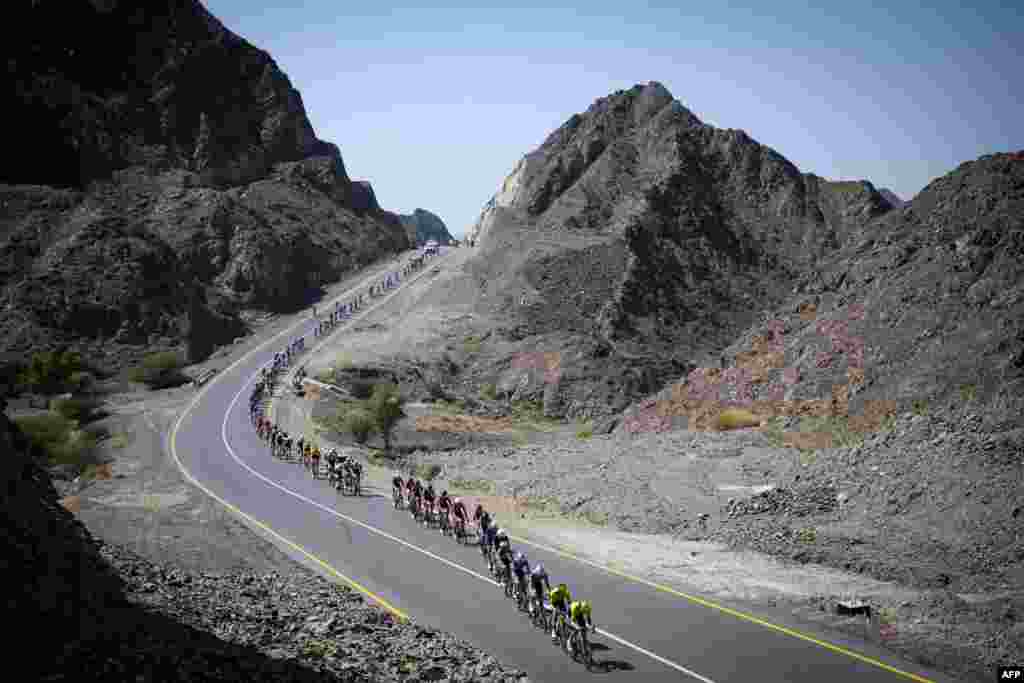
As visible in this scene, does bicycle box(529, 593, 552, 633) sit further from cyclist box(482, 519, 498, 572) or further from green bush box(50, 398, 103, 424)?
green bush box(50, 398, 103, 424)

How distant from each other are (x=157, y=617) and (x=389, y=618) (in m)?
4.90

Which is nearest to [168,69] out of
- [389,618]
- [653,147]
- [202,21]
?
[202,21]

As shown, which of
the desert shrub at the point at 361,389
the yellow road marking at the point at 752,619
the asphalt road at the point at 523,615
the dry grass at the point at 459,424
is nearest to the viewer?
the yellow road marking at the point at 752,619

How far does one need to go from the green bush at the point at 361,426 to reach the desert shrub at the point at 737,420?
19.7 m

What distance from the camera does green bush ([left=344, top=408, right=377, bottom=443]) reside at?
44406 millimetres

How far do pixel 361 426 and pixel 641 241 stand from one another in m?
42.8

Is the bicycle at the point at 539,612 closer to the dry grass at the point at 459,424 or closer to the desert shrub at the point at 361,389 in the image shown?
the dry grass at the point at 459,424

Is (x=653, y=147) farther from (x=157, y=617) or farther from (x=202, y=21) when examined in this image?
(x=157, y=617)

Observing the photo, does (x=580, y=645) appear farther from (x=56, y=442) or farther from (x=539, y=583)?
(x=56, y=442)

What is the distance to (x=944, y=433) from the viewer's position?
79.9 feet

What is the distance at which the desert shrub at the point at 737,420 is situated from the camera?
3630 cm

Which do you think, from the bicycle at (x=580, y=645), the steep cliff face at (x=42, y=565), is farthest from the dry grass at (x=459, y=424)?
the bicycle at (x=580, y=645)

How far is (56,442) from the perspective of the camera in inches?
1496

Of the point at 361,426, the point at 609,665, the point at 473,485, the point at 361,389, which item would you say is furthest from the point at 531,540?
the point at 361,389
